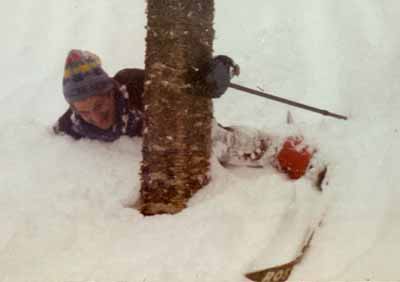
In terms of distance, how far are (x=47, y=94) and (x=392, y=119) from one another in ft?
Result: 9.39

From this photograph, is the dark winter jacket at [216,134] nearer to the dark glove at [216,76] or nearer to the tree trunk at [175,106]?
the tree trunk at [175,106]

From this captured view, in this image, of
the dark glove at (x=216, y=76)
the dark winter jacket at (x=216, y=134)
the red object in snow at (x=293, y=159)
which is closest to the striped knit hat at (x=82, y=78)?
the dark winter jacket at (x=216, y=134)

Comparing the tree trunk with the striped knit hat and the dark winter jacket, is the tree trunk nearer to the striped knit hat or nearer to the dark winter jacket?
the dark winter jacket

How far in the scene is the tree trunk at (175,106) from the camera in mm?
2520

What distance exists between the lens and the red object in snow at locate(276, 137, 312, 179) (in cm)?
297

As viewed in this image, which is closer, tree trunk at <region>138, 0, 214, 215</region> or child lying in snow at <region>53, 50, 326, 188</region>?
tree trunk at <region>138, 0, 214, 215</region>

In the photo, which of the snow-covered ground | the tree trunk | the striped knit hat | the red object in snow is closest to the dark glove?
the tree trunk

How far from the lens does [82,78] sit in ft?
10.6

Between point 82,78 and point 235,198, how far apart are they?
1155 mm

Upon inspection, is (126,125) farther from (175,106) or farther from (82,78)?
(175,106)

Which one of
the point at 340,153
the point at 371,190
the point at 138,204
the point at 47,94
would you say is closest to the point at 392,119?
the point at 340,153

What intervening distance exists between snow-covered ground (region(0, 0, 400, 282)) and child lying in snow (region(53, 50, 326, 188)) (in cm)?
9

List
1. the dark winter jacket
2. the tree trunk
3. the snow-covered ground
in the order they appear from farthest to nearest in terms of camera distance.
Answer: the dark winter jacket, the tree trunk, the snow-covered ground

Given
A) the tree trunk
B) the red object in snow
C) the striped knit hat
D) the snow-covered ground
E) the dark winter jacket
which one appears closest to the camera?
the snow-covered ground
